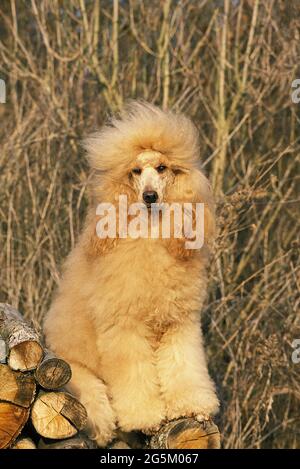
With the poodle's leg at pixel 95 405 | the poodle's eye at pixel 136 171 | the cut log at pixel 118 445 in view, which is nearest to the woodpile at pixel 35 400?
the poodle's leg at pixel 95 405

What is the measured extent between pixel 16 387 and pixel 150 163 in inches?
52.0

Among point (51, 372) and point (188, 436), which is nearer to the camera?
point (51, 372)

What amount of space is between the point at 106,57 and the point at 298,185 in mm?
1961

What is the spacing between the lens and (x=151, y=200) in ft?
13.0

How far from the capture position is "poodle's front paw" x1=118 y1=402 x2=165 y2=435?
12.7 feet

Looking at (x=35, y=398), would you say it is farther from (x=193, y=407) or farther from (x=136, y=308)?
(x=193, y=407)

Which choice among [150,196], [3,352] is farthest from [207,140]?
[3,352]

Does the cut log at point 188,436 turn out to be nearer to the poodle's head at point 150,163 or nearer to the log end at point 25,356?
the log end at point 25,356

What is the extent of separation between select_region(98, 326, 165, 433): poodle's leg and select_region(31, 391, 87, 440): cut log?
1.41ft

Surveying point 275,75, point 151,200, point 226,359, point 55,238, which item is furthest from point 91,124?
point 151,200

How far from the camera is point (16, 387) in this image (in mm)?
3477

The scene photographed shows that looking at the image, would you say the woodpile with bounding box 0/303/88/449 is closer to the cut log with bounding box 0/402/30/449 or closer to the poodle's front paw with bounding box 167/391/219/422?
the cut log with bounding box 0/402/30/449

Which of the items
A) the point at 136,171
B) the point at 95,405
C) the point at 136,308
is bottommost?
the point at 95,405

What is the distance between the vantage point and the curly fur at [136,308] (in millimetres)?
3904
